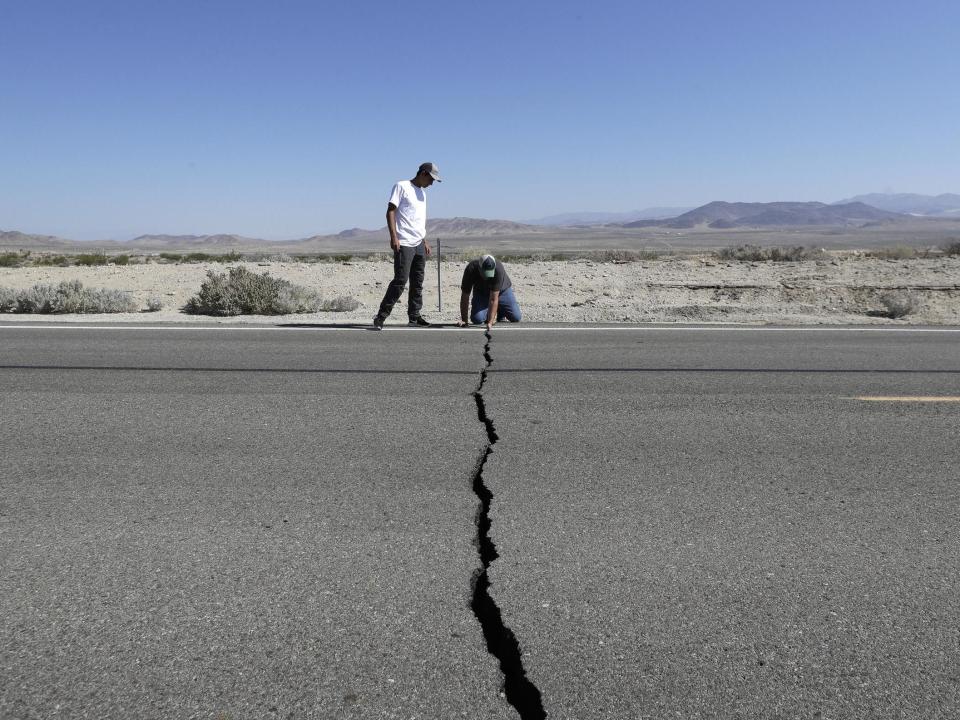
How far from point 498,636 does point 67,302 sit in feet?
43.4

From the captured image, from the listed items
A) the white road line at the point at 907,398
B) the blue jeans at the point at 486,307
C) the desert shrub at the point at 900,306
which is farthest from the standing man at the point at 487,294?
the desert shrub at the point at 900,306

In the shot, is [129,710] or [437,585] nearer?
[129,710]

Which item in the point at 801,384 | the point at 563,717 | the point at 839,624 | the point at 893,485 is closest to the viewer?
the point at 563,717

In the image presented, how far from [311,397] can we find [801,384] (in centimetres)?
390

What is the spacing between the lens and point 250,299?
560 inches

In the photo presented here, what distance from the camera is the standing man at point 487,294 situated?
1084 centimetres

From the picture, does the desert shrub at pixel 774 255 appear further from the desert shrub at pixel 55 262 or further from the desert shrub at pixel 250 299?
the desert shrub at pixel 55 262

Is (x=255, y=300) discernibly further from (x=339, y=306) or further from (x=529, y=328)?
(x=529, y=328)

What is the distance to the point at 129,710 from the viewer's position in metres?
2.63

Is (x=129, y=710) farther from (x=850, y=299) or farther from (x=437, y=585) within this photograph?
(x=850, y=299)

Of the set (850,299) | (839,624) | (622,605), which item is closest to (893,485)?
(839,624)

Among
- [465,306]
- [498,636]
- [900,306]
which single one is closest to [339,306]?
[465,306]

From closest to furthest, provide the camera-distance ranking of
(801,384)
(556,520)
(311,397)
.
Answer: (556,520)
(311,397)
(801,384)

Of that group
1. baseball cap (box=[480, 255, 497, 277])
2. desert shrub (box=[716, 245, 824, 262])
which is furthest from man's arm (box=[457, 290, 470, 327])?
desert shrub (box=[716, 245, 824, 262])
